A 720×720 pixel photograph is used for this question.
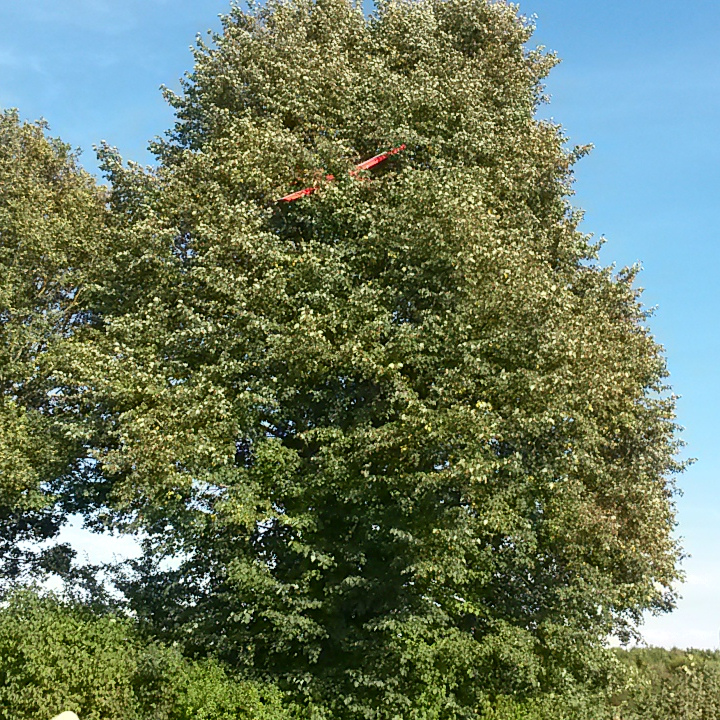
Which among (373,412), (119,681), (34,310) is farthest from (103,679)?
(34,310)

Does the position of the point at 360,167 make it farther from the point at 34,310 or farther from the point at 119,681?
the point at 119,681

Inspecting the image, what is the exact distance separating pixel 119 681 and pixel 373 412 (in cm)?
913

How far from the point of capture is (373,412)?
2125 centimetres

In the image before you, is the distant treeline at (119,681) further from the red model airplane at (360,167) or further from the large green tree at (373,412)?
the red model airplane at (360,167)

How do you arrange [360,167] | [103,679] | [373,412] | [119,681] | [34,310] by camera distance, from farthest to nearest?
[34,310] < [360,167] < [373,412] < [119,681] < [103,679]

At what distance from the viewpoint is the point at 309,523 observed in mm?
20297

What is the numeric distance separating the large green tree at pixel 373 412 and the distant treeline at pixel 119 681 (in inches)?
35.7

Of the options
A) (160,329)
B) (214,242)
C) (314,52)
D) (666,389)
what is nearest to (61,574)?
(160,329)

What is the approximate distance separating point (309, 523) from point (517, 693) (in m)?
6.90

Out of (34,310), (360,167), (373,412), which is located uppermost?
(360,167)

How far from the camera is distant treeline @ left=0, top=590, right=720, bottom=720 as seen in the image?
17.6 metres

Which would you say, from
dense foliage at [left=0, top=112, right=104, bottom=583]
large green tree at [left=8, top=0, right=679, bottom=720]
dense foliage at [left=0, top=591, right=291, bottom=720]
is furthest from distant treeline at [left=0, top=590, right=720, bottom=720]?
dense foliage at [left=0, top=112, right=104, bottom=583]

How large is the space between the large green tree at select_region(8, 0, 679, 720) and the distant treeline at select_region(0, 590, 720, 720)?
0.91m

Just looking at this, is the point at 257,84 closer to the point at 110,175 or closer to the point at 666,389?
the point at 110,175
